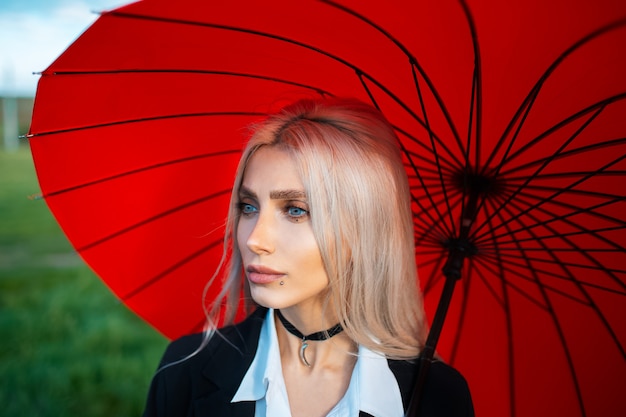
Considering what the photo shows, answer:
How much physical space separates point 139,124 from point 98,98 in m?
0.19

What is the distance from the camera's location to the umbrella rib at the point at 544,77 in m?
1.55

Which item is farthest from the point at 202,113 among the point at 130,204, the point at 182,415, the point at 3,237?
the point at 3,237

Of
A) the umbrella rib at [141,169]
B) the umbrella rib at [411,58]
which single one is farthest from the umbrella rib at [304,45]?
the umbrella rib at [141,169]

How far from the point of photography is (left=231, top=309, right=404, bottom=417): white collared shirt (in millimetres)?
2113

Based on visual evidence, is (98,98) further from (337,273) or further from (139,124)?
(337,273)

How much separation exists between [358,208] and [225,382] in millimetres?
753

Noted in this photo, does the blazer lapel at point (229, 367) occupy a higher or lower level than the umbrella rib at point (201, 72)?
lower

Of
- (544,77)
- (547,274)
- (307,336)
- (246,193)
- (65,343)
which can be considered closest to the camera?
(544,77)

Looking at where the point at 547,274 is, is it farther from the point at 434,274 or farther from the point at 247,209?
the point at 247,209

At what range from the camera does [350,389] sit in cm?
214

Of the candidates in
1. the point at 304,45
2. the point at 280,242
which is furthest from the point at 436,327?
the point at 304,45

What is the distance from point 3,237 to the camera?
802 cm

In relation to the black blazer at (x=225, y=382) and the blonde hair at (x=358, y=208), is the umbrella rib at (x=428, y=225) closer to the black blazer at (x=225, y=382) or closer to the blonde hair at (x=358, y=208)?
the blonde hair at (x=358, y=208)

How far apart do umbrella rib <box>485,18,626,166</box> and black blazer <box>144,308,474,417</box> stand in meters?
0.76
